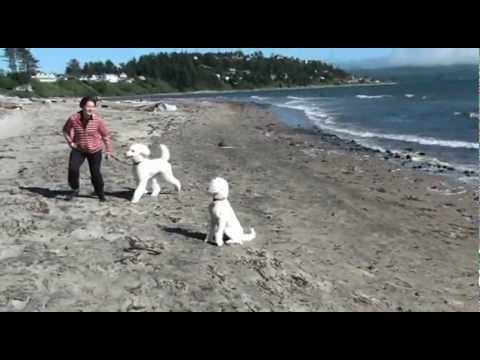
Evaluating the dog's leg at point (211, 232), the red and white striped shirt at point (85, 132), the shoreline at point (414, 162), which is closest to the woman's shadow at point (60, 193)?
the red and white striped shirt at point (85, 132)

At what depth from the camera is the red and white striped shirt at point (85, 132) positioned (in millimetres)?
8766

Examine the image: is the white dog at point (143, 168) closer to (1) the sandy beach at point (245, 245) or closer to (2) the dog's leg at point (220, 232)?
(1) the sandy beach at point (245, 245)

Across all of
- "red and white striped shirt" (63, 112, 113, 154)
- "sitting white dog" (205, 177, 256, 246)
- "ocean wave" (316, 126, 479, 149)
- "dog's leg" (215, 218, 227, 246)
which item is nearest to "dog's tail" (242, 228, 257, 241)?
"sitting white dog" (205, 177, 256, 246)

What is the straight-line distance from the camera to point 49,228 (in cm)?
752

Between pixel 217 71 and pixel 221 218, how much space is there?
520 feet

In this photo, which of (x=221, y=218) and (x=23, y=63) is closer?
(x=221, y=218)

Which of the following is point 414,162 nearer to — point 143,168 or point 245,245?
point 143,168

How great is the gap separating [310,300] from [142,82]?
5272 inches

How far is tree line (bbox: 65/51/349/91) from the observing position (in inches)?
5645

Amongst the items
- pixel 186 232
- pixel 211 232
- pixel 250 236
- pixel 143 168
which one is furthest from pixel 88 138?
pixel 250 236

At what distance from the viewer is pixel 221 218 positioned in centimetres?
696

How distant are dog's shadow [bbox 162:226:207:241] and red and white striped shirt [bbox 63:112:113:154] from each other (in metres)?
2.07
